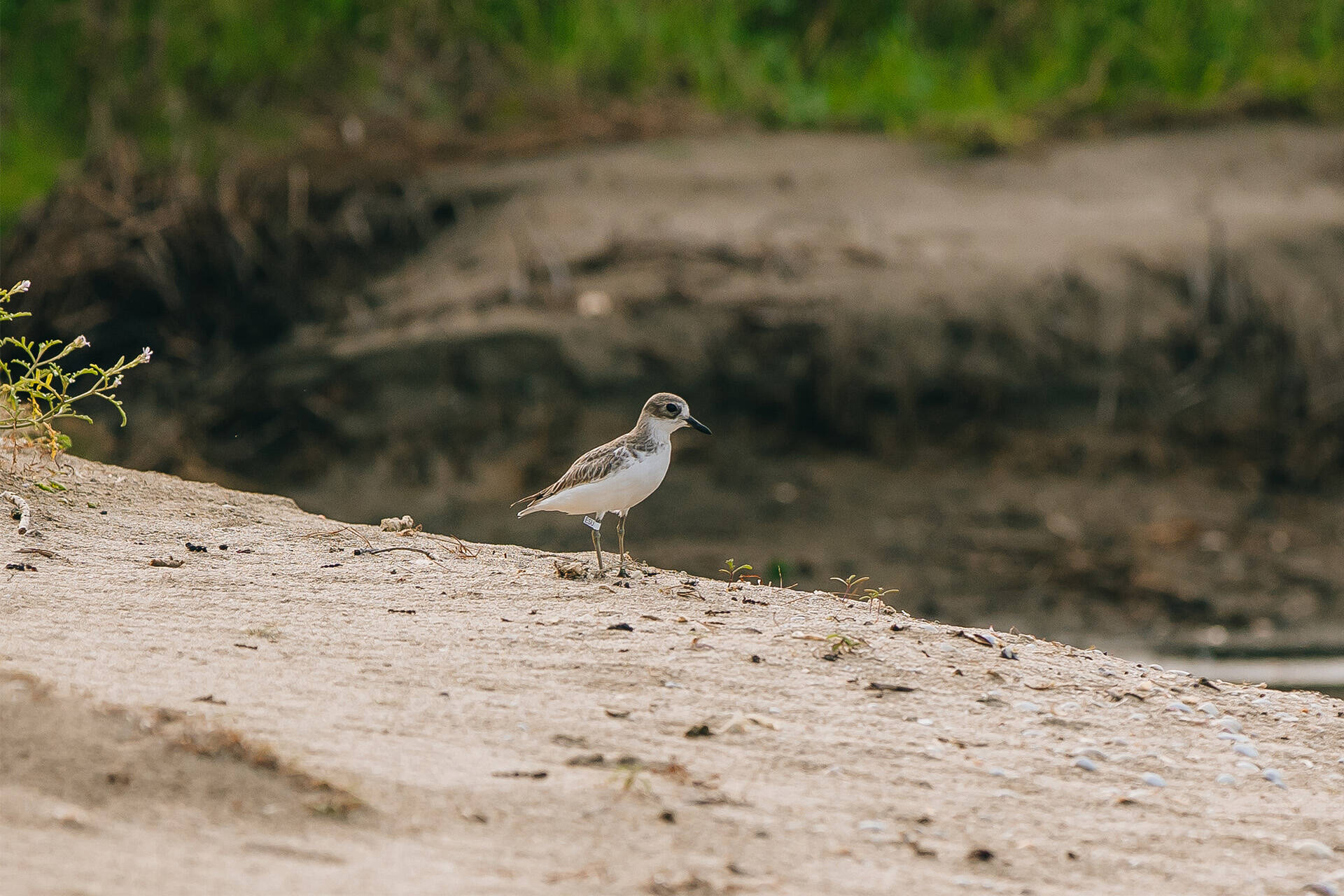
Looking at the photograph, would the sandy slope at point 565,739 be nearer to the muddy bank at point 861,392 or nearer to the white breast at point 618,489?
the white breast at point 618,489

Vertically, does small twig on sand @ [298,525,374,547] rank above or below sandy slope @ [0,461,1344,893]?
above

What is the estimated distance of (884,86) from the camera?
57.1 ft

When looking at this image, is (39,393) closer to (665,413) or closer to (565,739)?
(665,413)

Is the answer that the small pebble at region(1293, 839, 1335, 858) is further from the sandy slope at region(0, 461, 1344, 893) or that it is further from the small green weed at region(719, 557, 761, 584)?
the small green weed at region(719, 557, 761, 584)

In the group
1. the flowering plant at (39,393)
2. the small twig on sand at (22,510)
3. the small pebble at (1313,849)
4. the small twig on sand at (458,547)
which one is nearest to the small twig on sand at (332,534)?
the small twig on sand at (458,547)

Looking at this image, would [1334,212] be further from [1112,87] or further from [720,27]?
[720,27]

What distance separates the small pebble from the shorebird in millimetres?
2786

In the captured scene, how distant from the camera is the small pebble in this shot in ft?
15.8

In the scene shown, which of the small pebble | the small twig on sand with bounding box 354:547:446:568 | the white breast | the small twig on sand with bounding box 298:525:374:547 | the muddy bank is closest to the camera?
the small pebble

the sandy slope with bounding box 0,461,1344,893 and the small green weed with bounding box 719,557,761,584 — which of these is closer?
the sandy slope with bounding box 0,461,1344,893

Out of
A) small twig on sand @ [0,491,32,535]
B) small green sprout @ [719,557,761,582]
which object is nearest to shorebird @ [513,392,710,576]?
small green sprout @ [719,557,761,582]

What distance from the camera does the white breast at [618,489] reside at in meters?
6.46

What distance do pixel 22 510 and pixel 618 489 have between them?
2518mm

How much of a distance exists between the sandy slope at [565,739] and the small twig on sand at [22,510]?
0.09m
